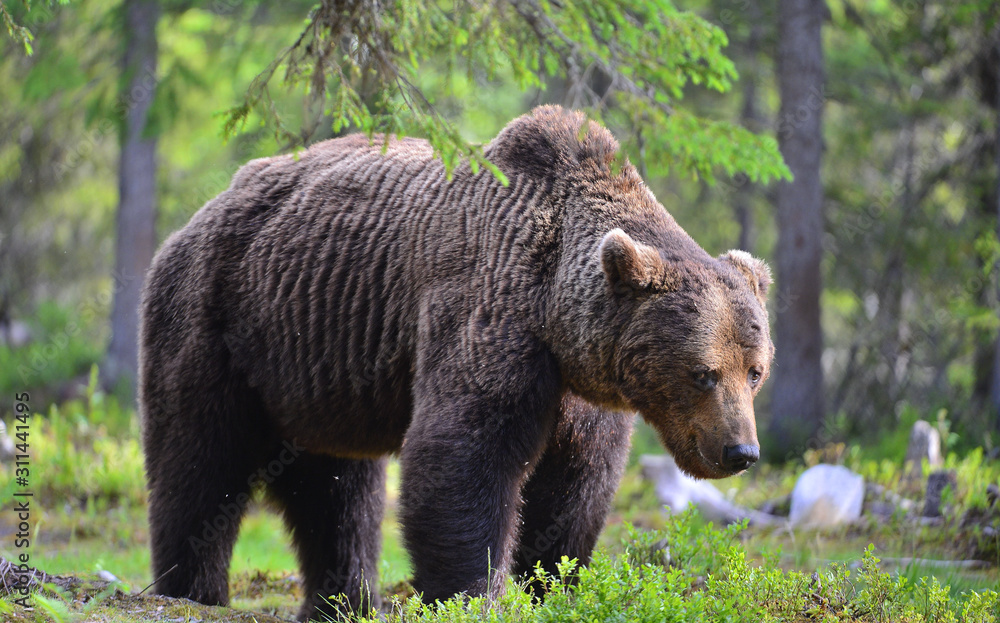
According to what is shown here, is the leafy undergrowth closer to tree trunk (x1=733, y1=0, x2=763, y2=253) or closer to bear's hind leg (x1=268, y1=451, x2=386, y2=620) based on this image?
bear's hind leg (x1=268, y1=451, x2=386, y2=620)

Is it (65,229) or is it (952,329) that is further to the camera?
(65,229)

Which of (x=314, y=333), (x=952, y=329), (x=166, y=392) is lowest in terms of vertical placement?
(x=952, y=329)

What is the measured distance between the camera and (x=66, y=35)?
1334cm

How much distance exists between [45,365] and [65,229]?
29.1ft

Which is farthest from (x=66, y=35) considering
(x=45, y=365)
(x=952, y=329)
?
(x=952, y=329)

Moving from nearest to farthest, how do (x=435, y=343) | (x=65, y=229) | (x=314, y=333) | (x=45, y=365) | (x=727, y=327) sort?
1. (x=727, y=327)
2. (x=435, y=343)
3. (x=314, y=333)
4. (x=45, y=365)
5. (x=65, y=229)

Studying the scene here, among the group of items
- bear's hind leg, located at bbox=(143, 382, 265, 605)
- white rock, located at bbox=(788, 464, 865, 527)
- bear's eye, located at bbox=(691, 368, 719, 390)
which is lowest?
white rock, located at bbox=(788, 464, 865, 527)

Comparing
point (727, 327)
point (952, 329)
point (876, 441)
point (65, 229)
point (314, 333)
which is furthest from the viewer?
point (65, 229)

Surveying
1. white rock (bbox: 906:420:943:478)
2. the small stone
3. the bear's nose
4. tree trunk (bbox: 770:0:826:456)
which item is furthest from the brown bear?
tree trunk (bbox: 770:0:826:456)

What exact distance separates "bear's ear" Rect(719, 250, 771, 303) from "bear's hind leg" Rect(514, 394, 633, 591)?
99 cm

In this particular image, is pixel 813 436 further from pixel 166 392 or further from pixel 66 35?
pixel 66 35

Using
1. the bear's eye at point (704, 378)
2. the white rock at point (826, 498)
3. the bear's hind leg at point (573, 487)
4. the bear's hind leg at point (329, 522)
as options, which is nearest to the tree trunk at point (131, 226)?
the bear's hind leg at point (329, 522)

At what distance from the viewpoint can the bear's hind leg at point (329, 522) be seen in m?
5.98

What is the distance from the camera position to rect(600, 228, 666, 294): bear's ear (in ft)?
14.1
